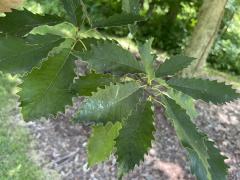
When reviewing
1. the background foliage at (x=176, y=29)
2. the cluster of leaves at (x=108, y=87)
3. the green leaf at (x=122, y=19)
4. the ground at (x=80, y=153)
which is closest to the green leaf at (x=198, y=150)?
the cluster of leaves at (x=108, y=87)

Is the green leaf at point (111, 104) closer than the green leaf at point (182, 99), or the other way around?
the green leaf at point (111, 104)

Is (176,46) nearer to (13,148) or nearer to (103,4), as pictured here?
(103,4)

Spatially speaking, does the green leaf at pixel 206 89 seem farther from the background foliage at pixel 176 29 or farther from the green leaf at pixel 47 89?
the background foliage at pixel 176 29

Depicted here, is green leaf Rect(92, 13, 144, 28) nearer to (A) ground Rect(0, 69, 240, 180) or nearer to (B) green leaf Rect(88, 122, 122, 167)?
(B) green leaf Rect(88, 122, 122, 167)

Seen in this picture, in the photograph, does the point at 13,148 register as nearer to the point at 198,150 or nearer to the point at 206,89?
the point at 206,89

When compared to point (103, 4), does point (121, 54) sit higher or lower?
higher

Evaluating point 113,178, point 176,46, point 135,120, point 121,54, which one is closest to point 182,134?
point 135,120
